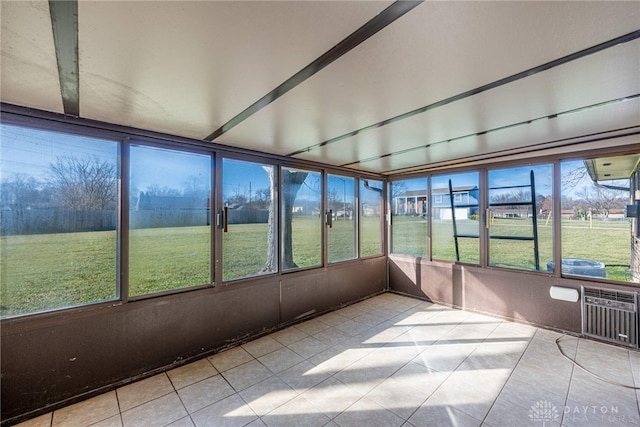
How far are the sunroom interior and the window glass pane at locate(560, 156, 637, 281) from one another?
19 millimetres

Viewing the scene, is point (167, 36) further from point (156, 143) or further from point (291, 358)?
point (291, 358)

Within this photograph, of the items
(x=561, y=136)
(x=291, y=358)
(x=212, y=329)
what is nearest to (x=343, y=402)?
(x=291, y=358)

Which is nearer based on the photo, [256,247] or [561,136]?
[561,136]

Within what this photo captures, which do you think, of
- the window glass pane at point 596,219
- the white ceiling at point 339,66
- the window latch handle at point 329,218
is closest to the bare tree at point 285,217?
the window latch handle at point 329,218

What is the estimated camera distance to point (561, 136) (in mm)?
2523

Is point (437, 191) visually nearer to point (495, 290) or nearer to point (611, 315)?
point (495, 290)

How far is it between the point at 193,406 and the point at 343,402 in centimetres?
114

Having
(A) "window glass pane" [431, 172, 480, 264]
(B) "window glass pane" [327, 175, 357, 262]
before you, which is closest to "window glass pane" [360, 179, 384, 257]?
(B) "window glass pane" [327, 175, 357, 262]

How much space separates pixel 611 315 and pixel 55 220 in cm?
549

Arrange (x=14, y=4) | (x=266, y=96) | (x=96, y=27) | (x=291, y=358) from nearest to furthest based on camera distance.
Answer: (x=14, y=4)
(x=96, y=27)
(x=266, y=96)
(x=291, y=358)

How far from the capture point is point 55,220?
2.10 metres

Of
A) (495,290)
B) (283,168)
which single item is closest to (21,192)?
(283,168)

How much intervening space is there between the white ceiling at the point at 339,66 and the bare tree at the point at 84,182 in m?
0.41

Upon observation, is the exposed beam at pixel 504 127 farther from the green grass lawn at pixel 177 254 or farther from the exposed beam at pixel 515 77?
the green grass lawn at pixel 177 254
